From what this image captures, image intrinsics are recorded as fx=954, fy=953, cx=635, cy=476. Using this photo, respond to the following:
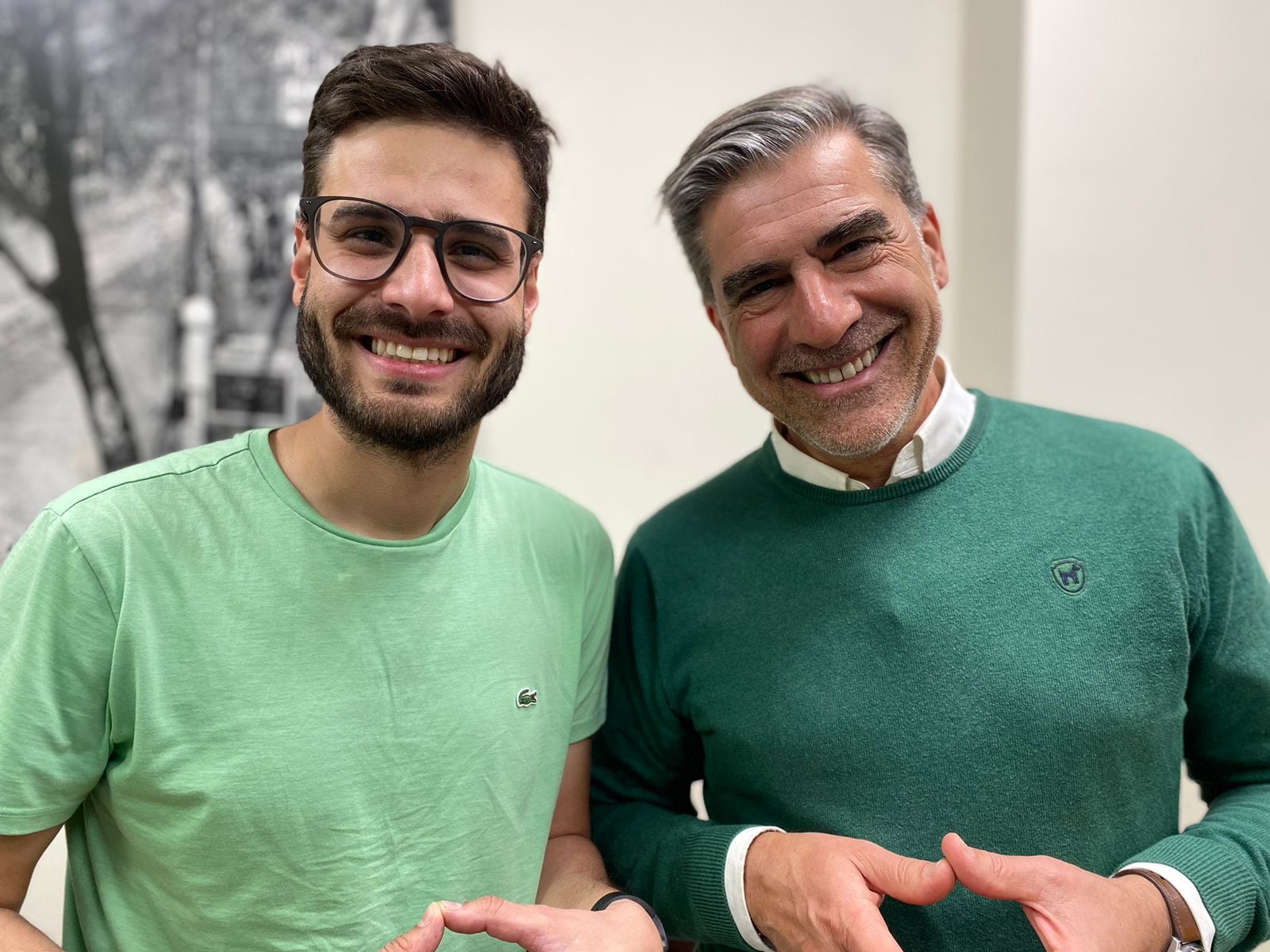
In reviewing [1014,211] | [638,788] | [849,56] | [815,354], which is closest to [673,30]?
[849,56]

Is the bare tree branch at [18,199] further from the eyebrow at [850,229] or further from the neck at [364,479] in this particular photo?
the eyebrow at [850,229]

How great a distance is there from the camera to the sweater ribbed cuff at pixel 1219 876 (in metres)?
1.06

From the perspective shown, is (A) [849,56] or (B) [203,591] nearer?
(B) [203,591]

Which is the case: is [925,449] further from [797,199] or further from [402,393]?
[402,393]

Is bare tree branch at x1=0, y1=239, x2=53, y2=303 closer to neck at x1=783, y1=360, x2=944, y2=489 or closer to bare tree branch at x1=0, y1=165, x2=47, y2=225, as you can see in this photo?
bare tree branch at x1=0, y1=165, x2=47, y2=225

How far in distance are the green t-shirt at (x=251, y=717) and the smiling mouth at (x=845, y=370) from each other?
1.67 feet

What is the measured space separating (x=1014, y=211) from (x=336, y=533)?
5.09ft

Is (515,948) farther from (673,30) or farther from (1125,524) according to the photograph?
(673,30)

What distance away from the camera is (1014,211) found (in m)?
1.97

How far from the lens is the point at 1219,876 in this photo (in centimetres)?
108

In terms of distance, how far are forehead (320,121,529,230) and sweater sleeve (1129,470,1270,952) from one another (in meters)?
0.97

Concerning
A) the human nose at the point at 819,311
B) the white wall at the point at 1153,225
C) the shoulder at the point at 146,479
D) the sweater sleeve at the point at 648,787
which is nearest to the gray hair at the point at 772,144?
the human nose at the point at 819,311

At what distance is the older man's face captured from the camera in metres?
1.21

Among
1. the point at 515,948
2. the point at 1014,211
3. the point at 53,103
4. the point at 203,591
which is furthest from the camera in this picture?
the point at 1014,211
